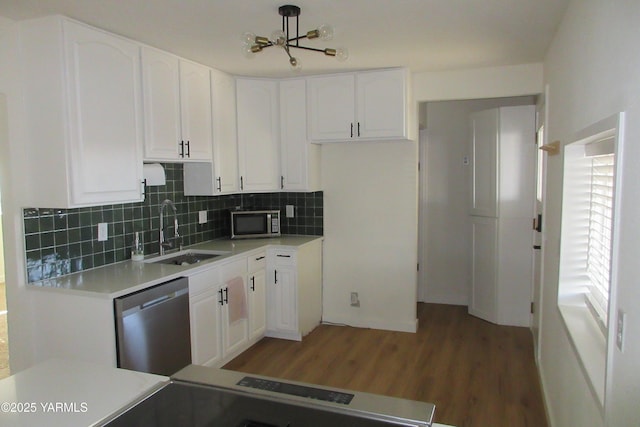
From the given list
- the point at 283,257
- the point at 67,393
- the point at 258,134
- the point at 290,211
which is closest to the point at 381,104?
the point at 258,134

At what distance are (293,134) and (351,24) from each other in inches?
67.7

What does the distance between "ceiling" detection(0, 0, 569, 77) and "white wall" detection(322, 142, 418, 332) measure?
1.08 meters

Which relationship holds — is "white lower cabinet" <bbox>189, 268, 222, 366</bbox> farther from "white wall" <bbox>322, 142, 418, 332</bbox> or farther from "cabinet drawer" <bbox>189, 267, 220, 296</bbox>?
"white wall" <bbox>322, 142, 418, 332</bbox>

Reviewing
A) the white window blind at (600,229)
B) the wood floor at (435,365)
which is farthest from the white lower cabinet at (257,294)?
the white window blind at (600,229)

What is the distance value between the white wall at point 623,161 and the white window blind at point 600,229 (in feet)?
0.64

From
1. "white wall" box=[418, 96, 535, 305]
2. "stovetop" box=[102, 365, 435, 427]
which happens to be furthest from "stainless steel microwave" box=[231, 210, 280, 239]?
"stovetop" box=[102, 365, 435, 427]

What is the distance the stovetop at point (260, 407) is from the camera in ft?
3.79

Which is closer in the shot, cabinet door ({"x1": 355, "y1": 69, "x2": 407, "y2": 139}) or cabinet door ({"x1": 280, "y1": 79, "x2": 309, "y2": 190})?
cabinet door ({"x1": 355, "y1": 69, "x2": 407, "y2": 139})

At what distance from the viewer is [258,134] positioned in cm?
434

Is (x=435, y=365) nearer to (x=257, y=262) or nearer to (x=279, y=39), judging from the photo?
(x=257, y=262)

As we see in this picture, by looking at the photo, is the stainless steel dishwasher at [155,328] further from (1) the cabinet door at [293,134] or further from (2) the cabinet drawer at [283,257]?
(1) the cabinet door at [293,134]

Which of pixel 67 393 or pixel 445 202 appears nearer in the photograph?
pixel 67 393

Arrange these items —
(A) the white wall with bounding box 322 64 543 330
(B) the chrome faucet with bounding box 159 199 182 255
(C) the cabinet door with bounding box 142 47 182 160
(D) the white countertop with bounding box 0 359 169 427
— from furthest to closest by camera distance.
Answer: (A) the white wall with bounding box 322 64 543 330, (B) the chrome faucet with bounding box 159 199 182 255, (C) the cabinet door with bounding box 142 47 182 160, (D) the white countertop with bounding box 0 359 169 427

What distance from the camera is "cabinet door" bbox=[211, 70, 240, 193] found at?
3951mm
